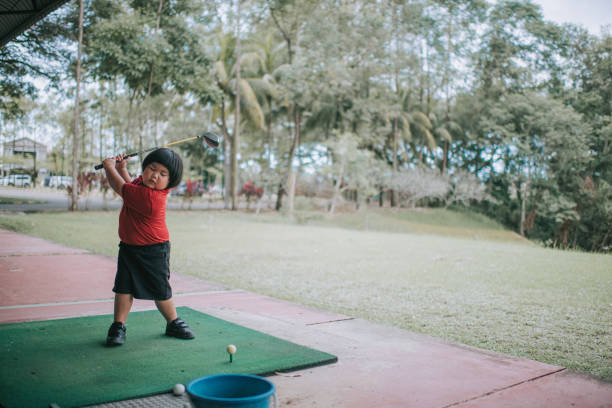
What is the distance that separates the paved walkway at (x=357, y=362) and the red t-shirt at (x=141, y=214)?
936mm

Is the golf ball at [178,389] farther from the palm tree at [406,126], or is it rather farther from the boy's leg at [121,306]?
the palm tree at [406,126]

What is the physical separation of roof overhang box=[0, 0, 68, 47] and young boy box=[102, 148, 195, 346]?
104 inches

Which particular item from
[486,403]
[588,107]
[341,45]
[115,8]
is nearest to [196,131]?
[341,45]

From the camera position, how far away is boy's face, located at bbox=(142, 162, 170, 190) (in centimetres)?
269

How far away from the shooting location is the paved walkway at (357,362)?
2.15 metres

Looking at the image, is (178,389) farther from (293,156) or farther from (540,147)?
(293,156)

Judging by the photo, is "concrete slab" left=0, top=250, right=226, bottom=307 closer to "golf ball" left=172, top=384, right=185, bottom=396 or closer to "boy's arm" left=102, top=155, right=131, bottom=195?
"boy's arm" left=102, top=155, right=131, bottom=195

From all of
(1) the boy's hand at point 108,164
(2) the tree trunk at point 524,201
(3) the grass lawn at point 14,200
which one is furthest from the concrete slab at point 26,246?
(2) the tree trunk at point 524,201

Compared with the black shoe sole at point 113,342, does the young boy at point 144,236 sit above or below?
above

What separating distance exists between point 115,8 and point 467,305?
10925 millimetres

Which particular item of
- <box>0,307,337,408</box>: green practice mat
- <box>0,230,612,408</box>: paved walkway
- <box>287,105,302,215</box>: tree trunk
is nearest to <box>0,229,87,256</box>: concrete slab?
<box>0,230,612,408</box>: paved walkway

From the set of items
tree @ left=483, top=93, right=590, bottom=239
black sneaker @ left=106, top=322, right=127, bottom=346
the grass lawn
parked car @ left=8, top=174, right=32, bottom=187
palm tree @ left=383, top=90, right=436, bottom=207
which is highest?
palm tree @ left=383, top=90, right=436, bottom=207

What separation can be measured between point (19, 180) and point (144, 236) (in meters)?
3.82

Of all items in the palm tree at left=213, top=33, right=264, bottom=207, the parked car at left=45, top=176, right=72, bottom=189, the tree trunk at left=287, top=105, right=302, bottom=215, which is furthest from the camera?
the tree trunk at left=287, top=105, right=302, bottom=215
